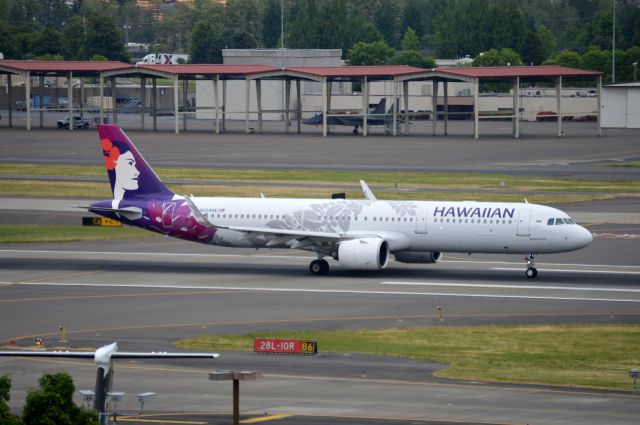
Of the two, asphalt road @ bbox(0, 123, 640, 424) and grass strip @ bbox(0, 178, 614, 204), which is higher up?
grass strip @ bbox(0, 178, 614, 204)

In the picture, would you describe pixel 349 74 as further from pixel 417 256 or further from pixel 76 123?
pixel 417 256

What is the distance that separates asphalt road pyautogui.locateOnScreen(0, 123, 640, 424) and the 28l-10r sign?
48cm

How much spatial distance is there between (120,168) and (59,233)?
1253 centimetres

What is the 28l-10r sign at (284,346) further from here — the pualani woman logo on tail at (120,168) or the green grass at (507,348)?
the pualani woman logo on tail at (120,168)

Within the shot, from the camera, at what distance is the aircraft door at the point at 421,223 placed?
184 ft

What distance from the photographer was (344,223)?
188ft

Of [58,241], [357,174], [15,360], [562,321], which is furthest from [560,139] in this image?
[15,360]

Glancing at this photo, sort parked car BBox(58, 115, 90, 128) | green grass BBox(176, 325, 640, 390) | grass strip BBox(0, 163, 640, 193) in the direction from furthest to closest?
parked car BBox(58, 115, 90, 128), grass strip BBox(0, 163, 640, 193), green grass BBox(176, 325, 640, 390)

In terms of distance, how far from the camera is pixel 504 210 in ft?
184

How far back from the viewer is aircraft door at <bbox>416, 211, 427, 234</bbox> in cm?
5619

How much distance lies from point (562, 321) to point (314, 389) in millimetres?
14804

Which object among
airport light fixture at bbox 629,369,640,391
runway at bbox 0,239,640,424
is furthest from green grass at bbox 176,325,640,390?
runway at bbox 0,239,640,424

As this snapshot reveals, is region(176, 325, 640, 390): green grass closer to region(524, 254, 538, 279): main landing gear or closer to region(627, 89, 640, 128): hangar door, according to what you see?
region(524, 254, 538, 279): main landing gear

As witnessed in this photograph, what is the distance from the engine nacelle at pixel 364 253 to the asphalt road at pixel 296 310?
940 mm
